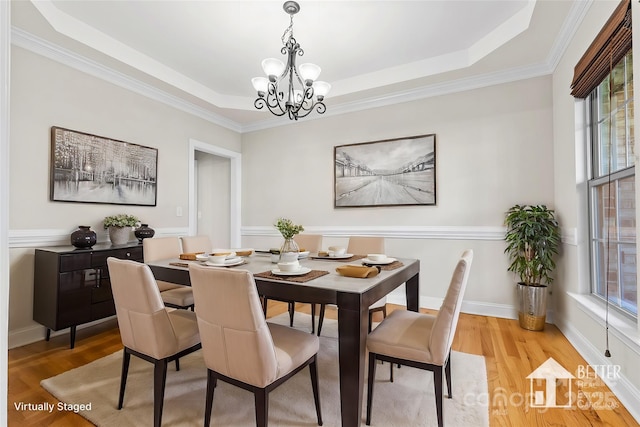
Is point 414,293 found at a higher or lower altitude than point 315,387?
higher

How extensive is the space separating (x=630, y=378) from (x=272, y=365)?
6.68 ft

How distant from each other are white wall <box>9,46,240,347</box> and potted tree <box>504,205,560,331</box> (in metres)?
4.02

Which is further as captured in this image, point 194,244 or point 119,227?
point 119,227

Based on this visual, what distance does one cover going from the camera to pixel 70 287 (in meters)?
2.59

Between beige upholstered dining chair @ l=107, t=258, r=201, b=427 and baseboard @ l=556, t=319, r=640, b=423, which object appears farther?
baseboard @ l=556, t=319, r=640, b=423

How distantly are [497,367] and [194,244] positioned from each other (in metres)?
2.70

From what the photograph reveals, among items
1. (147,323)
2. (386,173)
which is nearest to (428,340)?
(147,323)

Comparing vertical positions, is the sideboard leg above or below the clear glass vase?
below

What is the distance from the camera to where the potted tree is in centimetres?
288

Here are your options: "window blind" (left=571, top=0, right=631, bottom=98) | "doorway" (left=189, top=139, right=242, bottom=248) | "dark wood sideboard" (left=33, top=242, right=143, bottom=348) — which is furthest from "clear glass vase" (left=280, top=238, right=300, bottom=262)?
"doorway" (left=189, top=139, right=242, bottom=248)

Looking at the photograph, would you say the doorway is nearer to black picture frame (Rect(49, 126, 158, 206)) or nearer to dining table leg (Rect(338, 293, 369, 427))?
black picture frame (Rect(49, 126, 158, 206))

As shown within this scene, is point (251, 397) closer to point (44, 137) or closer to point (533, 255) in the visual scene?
point (533, 255)

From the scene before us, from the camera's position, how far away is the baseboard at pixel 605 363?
171 centimetres

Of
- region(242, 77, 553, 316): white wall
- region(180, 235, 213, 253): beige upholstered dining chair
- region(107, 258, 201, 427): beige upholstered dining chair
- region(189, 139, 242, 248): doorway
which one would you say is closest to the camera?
region(107, 258, 201, 427): beige upholstered dining chair
